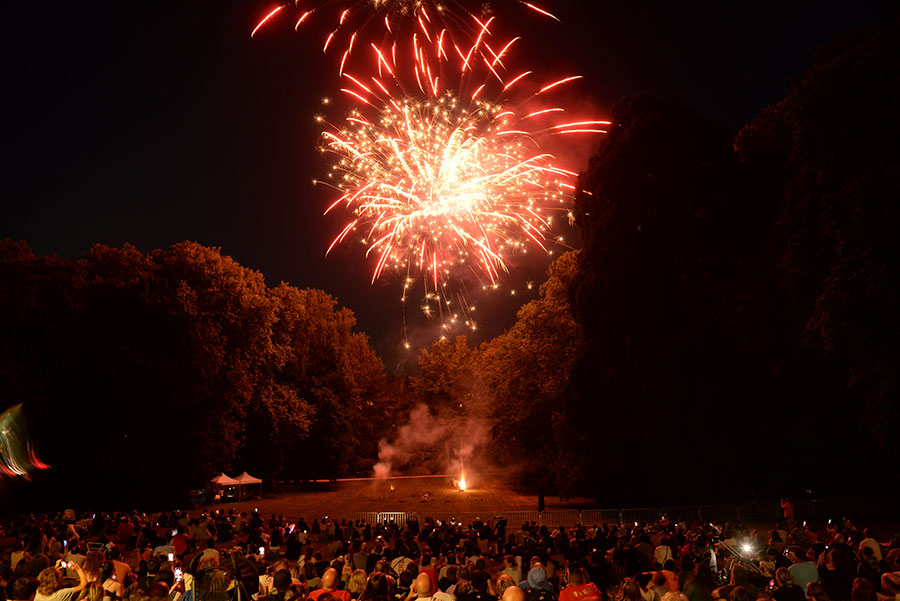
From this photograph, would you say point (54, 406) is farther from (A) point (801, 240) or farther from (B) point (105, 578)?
(A) point (801, 240)

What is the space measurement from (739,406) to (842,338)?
19.9 ft

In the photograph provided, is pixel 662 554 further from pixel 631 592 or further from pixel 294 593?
pixel 294 593

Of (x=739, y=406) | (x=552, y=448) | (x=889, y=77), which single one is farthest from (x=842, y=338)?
(x=552, y=448)

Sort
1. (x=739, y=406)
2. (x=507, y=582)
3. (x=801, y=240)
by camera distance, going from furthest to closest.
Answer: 1. (x=739, y=406)
2. (x=801, y=240)
3. (x=507, y=582)

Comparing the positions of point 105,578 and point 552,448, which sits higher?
point 552,448

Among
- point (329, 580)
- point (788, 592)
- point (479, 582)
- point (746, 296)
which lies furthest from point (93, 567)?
point (746, 296)

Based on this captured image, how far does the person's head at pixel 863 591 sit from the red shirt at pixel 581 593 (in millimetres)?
2477

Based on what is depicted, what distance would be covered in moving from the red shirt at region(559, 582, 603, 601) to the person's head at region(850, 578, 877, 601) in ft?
8.13

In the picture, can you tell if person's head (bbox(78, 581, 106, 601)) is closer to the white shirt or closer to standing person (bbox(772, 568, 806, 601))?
standing person (bbox(772, 568, 806, 601))

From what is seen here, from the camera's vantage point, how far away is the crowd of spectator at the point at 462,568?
24.1 feet

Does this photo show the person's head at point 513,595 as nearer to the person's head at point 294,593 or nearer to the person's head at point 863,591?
the person's head at point 294,593

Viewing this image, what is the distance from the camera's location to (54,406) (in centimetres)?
3481

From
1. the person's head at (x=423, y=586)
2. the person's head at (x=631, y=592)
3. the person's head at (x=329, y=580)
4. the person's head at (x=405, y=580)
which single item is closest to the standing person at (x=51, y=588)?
the person's head at (x=329, y=580)

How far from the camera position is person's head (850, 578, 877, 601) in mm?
6062
